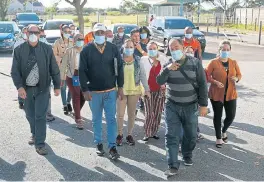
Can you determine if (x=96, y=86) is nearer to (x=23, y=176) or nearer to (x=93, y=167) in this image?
(x=93, y=167)

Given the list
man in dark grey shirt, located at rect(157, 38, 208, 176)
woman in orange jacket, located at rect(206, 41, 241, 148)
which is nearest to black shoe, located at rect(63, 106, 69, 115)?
woman in orange jacket, located at rect(206, 41, 241, 148)

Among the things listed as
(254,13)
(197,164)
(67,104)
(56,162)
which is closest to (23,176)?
(56,162)

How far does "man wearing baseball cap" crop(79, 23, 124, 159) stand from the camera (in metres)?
5.59

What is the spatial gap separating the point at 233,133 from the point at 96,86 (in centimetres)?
282

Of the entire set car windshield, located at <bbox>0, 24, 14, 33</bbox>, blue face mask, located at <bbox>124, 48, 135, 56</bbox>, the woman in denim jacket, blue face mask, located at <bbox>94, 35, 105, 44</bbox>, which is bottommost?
the woman in denim jacket

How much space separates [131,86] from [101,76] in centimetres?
72

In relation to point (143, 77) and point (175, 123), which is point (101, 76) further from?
point (175, 123)

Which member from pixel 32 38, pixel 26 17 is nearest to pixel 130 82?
pixel 32 38

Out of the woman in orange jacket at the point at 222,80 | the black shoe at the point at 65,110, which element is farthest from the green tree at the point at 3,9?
the woman in orange jacket at the point at 222,80

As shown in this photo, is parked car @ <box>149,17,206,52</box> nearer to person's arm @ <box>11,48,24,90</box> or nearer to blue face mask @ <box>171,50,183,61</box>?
person's arm @ <box>11,48,24,90</box>

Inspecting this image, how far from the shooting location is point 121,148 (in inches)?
247

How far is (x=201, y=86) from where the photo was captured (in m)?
5.18

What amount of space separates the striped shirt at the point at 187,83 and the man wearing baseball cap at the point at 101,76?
2.72ft

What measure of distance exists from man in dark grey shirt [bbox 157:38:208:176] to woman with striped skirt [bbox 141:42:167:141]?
1.16 metres
